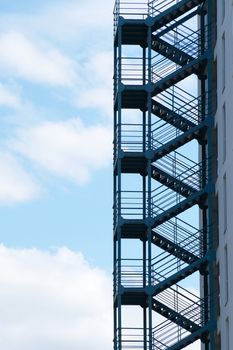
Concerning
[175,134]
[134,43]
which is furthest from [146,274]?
[134,43]

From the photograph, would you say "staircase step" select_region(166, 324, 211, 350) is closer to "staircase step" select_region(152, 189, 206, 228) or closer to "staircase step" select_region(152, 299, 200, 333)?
"staircase step" select_region(152, 299, 200, 333)

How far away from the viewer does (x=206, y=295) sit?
3639 inches

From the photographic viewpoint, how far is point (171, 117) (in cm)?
9300

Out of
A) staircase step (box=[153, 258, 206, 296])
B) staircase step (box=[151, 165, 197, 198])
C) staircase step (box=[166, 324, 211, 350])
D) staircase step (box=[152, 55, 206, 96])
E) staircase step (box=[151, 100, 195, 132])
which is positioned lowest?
staircase step (box=[166, 324, 211, 350])

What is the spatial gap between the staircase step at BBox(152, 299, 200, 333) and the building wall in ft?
5.10

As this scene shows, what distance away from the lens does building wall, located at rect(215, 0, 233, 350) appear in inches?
3359

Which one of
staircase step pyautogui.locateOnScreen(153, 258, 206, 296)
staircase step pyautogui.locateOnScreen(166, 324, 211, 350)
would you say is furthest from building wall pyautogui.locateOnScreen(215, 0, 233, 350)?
staircase step pyautogui.locateOnScreen(153, 258, 206, 296)

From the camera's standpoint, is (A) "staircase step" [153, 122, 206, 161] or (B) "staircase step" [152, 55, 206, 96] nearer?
(A) "staircase step" [153, 122, 206, 161]

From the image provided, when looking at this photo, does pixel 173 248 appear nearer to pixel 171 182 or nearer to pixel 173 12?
pixel 171 182

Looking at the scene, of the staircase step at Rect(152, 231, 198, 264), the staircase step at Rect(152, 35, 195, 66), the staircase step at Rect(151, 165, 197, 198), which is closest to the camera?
the staircase step at Rect(152, 231, 198, 264)

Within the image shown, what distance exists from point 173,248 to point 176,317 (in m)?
3.97

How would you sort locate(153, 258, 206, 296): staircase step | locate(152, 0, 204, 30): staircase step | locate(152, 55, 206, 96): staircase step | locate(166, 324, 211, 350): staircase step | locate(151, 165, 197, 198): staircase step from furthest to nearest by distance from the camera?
1. locate(152, 0, 204, 30): staircase step
2. locate(152, 55, 206, 96): staircase step
3. locate(151, 165, 197, 198): staircase step
4. locate(153, 258, 206, 296): staircase step
5. locate(166, 324, 211, 350): staircase step

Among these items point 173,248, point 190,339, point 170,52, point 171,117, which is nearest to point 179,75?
point 170,52

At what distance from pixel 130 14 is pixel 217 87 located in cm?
712
